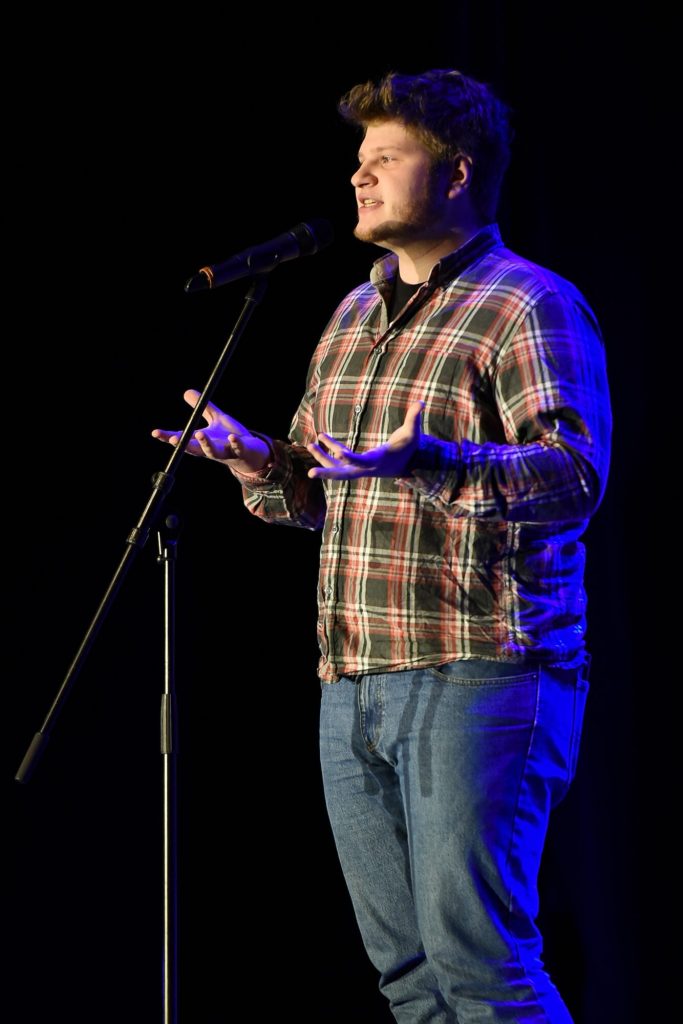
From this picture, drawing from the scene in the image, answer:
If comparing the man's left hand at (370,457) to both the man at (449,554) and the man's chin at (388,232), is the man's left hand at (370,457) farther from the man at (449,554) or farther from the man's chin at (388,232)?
the man's chin at (388,232)

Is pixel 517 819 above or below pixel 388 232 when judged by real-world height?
below

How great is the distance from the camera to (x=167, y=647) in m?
1.80

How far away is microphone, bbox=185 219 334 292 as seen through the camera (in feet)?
5.49

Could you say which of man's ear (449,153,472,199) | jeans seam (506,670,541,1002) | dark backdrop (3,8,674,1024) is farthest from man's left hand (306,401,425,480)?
dark backdrop (3,8,674,1024)

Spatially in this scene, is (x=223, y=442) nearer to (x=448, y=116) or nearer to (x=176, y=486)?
(x=448, y=116)

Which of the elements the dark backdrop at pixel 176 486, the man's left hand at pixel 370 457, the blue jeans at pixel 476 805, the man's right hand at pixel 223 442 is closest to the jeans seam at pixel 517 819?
the blue jeans at pixel 476 805

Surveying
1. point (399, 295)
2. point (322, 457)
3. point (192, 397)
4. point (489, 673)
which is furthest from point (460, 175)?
point (489, 673)

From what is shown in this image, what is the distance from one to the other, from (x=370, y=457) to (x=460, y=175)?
692 millimetres

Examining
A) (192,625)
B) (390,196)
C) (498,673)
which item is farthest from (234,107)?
(498,673)

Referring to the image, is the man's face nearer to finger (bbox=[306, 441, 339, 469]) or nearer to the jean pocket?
finger (bbox=[306, 441, 339, 469])

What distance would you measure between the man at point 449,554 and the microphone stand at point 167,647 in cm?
11

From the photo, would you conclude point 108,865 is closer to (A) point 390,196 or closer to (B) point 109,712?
(B) point 109,712

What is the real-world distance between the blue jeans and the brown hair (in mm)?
831

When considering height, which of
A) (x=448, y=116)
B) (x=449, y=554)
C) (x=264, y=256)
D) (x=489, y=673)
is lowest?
(x=489, y=673)
